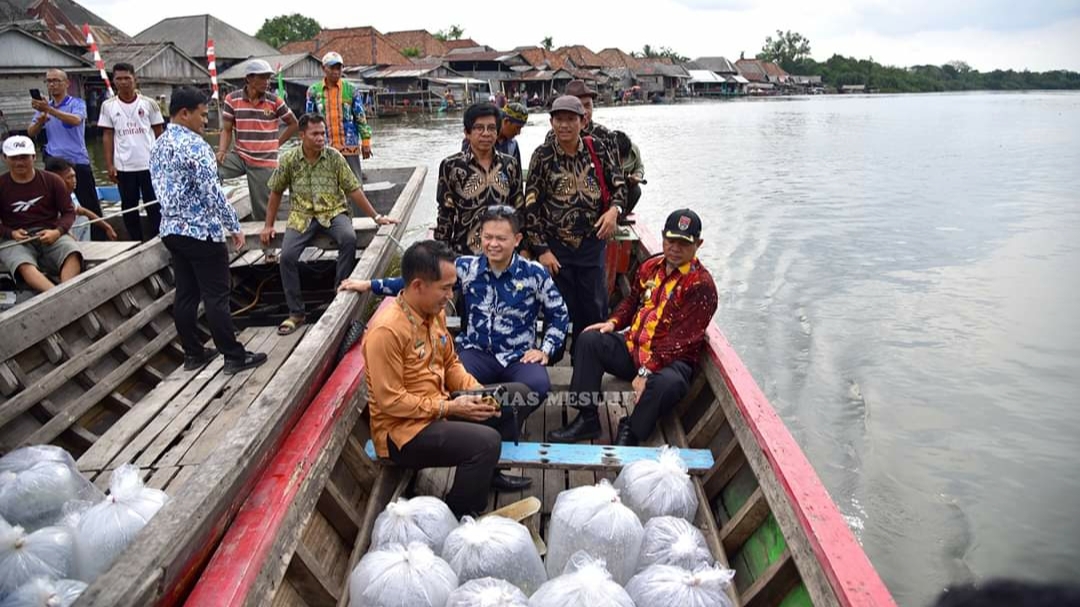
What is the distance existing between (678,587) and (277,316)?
380cm

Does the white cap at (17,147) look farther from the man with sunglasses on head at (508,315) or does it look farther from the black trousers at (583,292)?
the black trousers at (583,292)

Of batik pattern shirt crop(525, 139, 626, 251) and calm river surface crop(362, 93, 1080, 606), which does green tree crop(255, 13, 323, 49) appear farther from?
batik pattern shirt crop(525, 139, 626, 251)

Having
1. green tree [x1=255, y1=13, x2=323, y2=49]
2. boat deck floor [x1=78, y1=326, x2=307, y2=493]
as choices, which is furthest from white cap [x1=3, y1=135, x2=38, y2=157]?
green tree [x1=255, y1=13, x2=323, y2=49]

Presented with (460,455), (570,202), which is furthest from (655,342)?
(460,455)

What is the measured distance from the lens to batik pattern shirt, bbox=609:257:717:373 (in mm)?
3141

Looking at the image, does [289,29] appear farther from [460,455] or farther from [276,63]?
[460,455]

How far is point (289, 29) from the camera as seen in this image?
193 feet

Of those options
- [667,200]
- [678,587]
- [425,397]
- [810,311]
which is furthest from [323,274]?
[667,200]

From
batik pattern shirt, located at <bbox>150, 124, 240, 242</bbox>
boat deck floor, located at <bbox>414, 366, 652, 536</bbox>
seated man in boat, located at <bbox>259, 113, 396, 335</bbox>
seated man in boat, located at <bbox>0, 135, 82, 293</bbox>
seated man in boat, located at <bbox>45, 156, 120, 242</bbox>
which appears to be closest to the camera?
boat deck floor, located at <bbox>414, 366, 652, 536</bbox>

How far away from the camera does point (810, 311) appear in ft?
26.5

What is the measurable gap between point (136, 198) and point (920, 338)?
8.15 meters

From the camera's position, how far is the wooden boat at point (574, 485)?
6.26ft

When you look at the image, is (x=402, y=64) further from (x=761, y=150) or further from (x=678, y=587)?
(x=678, y=587)

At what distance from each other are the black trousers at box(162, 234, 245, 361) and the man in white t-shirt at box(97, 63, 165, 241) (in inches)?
101
